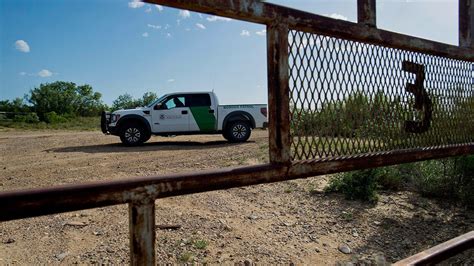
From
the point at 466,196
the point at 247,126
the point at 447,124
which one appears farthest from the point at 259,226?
the point at 247,126

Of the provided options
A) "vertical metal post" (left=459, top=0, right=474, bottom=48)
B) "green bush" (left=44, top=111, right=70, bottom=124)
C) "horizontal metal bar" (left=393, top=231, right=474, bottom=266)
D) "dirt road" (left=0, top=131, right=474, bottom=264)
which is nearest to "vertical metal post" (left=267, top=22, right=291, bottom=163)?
"horizontal metal bar" (left=393, top=231, right=474, bottom=266)

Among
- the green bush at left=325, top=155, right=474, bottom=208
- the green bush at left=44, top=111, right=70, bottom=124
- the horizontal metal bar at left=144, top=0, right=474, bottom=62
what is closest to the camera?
the horizontal metal bar at left=144, top=0, right=474, bottom=62

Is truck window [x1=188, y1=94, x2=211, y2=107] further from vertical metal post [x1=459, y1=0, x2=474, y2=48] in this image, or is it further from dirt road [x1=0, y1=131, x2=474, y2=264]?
vertical metal post [x1=459, y1=0, x2=474, y2=48]

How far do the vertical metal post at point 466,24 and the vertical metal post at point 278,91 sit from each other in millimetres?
1604

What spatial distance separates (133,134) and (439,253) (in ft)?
37.0

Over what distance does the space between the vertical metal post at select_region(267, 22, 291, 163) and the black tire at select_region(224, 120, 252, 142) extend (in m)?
11.2

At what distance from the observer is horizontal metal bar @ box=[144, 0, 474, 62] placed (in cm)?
122

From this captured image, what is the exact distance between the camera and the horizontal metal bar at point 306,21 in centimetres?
122

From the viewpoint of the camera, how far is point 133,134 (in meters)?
12.0

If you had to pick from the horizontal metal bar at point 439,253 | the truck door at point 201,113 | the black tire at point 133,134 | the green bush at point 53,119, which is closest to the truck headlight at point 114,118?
the black tire at point 133,134

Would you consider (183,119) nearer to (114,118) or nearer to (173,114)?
(173,114)

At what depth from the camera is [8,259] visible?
11.0 feet

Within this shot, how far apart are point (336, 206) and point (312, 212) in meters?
0.42

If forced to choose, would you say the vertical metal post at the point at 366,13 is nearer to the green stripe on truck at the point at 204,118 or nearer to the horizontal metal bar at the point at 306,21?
the horizontal metal bar at the point at 306,21
